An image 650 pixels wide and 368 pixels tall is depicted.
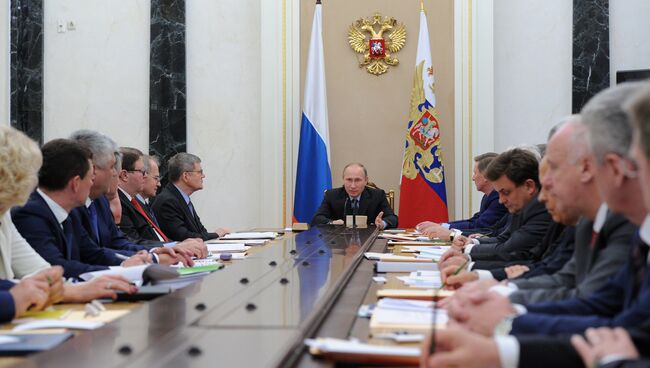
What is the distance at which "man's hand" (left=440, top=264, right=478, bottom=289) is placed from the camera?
3.27m

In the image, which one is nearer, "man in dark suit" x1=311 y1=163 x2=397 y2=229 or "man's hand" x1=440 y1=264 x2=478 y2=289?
"man's hand" x1=440 y1=264 x2=478 y2=289

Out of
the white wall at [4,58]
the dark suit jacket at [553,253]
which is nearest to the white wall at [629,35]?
the dark suit jacket at [553,253]

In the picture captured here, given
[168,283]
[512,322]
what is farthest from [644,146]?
[168,283]

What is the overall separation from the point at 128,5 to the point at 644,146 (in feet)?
28.6

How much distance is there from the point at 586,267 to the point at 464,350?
131 cm

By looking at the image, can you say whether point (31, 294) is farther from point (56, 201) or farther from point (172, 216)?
point (172, 216)

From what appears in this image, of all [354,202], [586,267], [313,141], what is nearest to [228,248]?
[586,267]

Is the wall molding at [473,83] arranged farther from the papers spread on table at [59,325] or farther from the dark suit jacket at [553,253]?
the papers spread on table at [59,325]

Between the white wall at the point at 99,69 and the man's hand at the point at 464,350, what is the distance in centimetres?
818

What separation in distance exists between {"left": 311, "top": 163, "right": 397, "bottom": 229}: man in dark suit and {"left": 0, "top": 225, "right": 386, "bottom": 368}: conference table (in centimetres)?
390

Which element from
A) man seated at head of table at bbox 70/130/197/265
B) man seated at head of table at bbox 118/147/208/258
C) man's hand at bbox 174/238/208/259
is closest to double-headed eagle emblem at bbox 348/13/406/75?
man seated at head of table at bbox 118/147/208/258

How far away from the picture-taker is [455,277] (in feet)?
10.8

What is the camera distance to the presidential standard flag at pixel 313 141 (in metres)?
9.08

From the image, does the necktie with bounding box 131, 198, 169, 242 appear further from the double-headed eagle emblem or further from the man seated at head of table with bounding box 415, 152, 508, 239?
the double-headed eagle emblem
